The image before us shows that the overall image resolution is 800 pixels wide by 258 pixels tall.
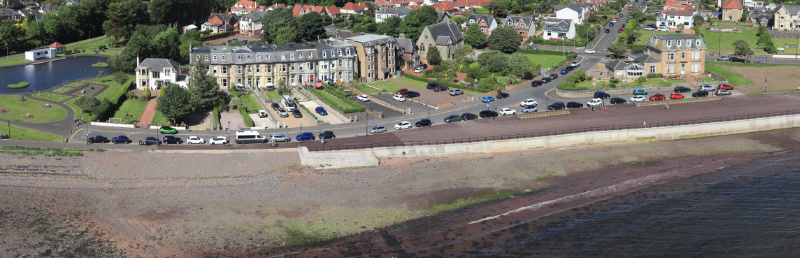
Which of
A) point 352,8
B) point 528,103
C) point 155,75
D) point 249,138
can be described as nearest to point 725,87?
point 528,103

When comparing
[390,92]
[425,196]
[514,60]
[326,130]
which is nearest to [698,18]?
[514,60]

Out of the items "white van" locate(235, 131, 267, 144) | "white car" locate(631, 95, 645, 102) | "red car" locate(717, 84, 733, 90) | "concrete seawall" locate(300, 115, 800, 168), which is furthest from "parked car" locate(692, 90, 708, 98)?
"white van" locate(235, 131, 267, 144)

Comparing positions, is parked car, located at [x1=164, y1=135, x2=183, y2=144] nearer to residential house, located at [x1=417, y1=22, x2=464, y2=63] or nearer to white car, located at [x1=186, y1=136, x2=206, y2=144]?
white car, located at [x1=186, y1=136, x2=206, y2=144]

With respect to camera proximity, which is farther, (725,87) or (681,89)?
(725,87)

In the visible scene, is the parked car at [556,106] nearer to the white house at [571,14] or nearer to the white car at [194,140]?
the white car at [194,140]

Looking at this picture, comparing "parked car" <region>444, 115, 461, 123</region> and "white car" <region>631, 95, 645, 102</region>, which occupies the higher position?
"white car" <region>631, 95, 645, 102</region>

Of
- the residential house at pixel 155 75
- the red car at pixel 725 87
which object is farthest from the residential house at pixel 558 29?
the residential house at pixel 155 75

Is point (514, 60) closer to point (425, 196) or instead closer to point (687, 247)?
point (425, 196)

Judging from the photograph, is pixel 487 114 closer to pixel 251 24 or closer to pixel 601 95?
pixel 601 95
